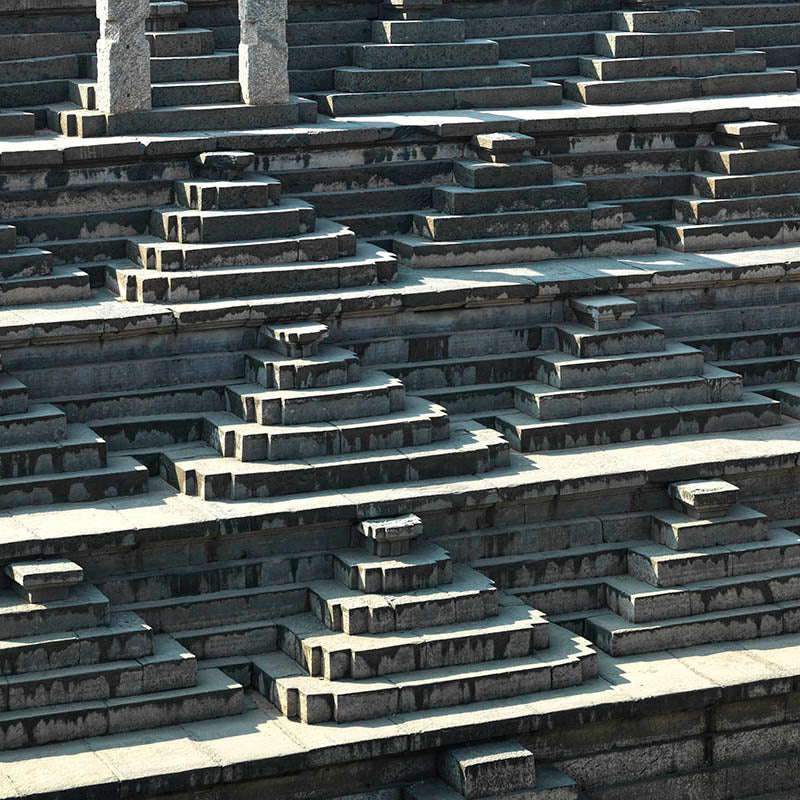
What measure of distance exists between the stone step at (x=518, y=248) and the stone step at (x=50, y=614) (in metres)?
5.48

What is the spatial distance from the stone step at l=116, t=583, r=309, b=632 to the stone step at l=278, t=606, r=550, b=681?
164mm

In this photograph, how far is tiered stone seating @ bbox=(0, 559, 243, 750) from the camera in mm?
14555

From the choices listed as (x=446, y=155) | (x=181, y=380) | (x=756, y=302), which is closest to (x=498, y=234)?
(x=446, y=155)

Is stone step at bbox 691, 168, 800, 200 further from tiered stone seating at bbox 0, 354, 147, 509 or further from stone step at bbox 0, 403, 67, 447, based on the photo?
stone step at bbox 0, 403, 67, 447

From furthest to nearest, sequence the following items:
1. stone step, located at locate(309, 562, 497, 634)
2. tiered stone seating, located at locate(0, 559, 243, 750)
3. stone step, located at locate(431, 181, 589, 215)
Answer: stone step, located at locate(431, 181, 589, 215) < stone step, located at locate(309, 562, 497, 634) < tiered stone seating, located at locate(0, 559, 243, 750)

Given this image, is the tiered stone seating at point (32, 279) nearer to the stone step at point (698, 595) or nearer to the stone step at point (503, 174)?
the stone step at point (503, 174)

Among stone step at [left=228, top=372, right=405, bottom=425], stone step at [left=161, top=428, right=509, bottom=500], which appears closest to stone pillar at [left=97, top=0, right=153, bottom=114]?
stone step at [left=228, top=372, right=405, bottom=425]

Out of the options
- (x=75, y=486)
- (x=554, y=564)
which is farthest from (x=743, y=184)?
(x=75, y=486)

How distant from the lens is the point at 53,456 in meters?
→ 16.2

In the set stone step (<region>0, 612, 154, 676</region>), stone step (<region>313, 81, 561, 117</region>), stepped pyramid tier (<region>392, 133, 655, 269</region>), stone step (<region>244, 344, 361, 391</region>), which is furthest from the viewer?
stone step (<region>313, 81, 561, 117</region>)

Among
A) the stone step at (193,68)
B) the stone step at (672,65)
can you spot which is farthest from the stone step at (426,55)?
the stone step at (193,68)

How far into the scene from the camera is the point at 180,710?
48.9ft

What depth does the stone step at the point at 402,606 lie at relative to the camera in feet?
51.0

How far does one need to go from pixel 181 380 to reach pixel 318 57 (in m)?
5.62
